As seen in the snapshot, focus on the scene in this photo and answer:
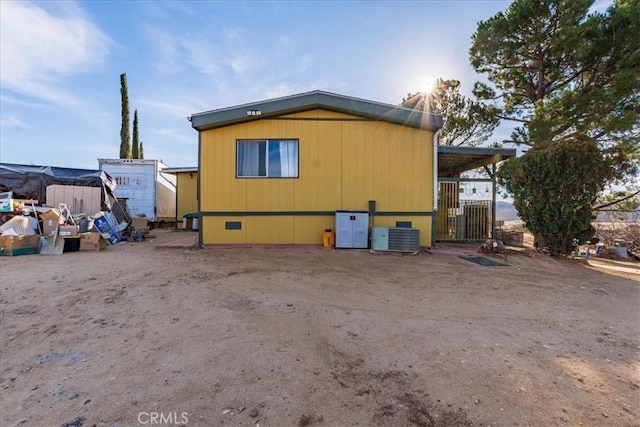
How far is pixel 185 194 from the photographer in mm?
14852

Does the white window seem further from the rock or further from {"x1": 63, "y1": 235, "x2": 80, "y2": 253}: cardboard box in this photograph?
the rock

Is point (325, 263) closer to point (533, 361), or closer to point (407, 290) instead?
point (407, 290)

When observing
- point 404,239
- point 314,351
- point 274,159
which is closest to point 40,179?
point 274,159

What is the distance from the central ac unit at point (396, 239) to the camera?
7.29 m

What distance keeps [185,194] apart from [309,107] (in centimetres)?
946

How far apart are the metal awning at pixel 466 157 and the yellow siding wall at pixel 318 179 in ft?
3.53

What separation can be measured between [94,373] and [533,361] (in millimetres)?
3102

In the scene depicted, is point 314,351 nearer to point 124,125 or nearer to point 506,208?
point 506,208

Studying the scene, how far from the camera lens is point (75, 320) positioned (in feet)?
9.98

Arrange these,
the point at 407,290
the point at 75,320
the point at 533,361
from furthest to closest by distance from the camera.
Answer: the point at 407,290
the point at 75,320
the point at 533,361

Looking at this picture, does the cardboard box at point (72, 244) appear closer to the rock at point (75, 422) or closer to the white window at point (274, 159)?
the white window at point (274, 159)

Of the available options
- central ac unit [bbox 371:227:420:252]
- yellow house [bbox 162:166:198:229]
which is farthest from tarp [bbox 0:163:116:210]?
central ac unit [bbox 371:227:420:252]

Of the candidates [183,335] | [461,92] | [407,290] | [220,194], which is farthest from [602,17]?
[183,335]

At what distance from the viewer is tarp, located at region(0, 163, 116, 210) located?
9.75 m
